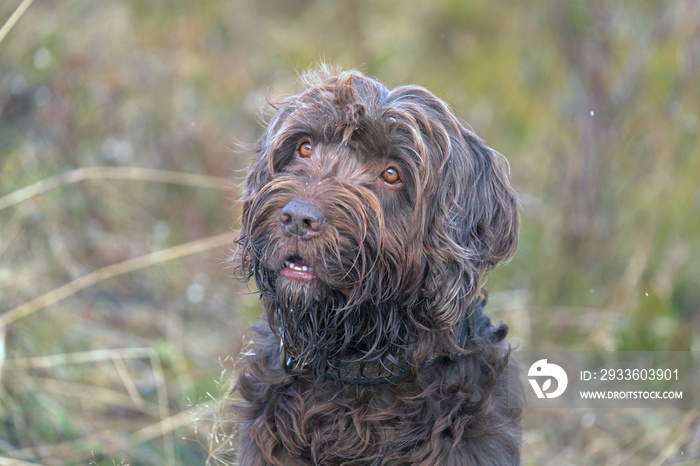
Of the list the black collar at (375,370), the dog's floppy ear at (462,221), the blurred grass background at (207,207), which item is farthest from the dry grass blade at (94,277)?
the dog's floppy ear at (462,221)

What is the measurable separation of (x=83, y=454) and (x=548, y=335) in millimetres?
3523

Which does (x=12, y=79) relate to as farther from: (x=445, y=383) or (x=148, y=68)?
(x=445, y=383)

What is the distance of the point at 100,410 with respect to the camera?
473 centimetres

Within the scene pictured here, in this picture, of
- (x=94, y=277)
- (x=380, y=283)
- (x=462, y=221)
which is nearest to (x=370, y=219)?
(x=380, y=283)

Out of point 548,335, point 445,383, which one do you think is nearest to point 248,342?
point 445,383

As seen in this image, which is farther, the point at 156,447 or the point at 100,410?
the point at 100,410

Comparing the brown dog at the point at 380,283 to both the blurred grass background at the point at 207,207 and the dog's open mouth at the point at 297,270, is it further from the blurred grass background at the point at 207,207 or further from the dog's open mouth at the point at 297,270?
the blurred grass background at the point at 207,207

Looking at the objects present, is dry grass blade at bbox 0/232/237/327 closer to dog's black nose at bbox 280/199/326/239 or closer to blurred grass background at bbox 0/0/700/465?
blurred grass background at bbox 0/0/700/465

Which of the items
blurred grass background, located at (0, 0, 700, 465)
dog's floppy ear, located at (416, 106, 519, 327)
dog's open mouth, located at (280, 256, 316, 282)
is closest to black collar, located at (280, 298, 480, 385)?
dog's floppy ear, located at (416, 106, 519, 327)

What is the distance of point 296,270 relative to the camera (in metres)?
2.69

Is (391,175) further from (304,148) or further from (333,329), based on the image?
(333,329)

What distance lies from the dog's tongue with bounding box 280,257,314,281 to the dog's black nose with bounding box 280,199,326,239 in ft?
0.44

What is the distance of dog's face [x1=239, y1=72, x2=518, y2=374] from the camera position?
2646 millimetres

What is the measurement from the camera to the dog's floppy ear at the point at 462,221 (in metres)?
2.81
